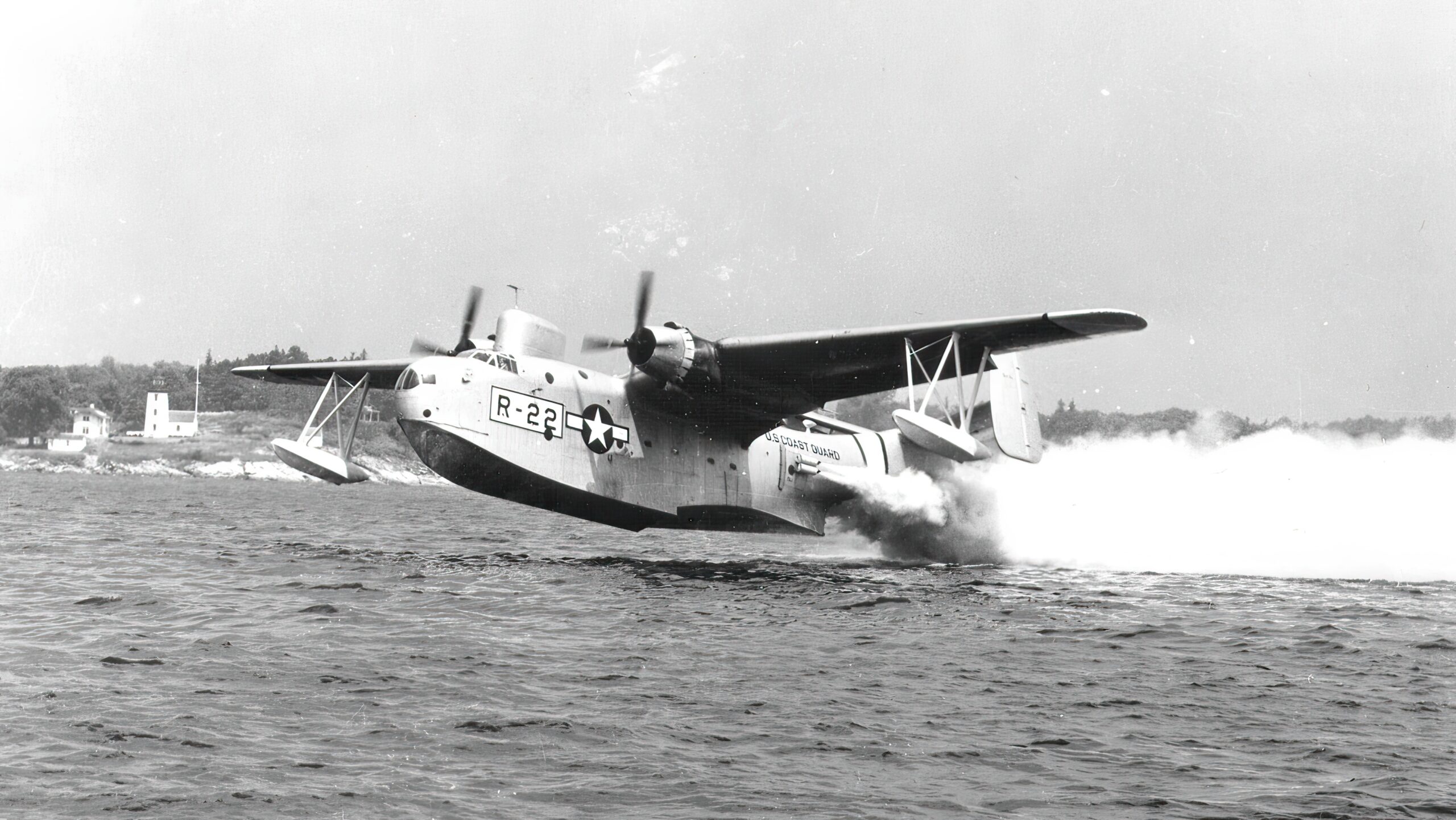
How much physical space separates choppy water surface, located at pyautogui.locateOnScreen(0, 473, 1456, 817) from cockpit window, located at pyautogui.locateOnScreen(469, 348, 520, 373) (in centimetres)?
483

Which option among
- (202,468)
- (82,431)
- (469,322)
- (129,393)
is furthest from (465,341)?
(129,393)

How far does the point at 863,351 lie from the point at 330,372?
44.4ft

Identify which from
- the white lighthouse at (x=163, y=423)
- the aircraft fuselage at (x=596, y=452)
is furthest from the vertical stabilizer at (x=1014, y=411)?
the white lighthouse at (x=163, y=423)

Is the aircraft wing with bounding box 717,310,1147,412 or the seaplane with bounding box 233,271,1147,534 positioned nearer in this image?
the aircraft wing with bounding box 717,310,1147,412

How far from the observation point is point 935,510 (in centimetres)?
2728

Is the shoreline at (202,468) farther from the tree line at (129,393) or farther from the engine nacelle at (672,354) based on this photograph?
the engine nacelle at (672,354)

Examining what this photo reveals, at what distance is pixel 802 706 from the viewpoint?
9297 mm

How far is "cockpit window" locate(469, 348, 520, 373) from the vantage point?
2225cm

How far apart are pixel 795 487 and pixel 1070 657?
51.4ft

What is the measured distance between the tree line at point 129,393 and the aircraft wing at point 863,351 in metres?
97.9

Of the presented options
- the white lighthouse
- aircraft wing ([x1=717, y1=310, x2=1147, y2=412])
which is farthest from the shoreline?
aircraft wing ([x1=717, y1=310, x2=1147, y2=412])

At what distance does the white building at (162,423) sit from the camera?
121375mm

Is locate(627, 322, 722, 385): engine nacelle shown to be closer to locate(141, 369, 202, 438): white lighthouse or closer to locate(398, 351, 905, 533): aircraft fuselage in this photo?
locate(398, 351, 905, 533): aircraft fuselage

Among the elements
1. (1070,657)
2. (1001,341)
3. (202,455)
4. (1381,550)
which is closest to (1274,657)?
(1070,657)
